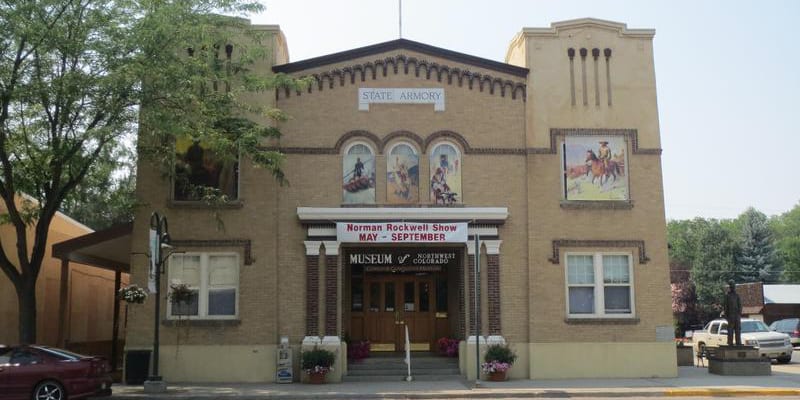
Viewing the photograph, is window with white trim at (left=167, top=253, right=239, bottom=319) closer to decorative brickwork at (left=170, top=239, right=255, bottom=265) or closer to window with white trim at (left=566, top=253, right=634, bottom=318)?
decorative brickwork at (left=170, top=239, right=255, bottom=265)

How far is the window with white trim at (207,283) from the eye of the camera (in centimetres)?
2152

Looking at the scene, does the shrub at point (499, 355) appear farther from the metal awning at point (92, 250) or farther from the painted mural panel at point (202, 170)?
the metal awning at point (92, 250)

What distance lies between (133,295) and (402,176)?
306 inches

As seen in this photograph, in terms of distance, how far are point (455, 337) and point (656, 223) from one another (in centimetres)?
662

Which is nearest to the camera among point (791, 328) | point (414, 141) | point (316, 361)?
point (316, 361)

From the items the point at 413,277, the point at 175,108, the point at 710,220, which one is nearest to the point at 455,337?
the point at 413,277

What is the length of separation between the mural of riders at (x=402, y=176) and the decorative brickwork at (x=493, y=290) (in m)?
2.71

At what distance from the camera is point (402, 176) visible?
2231 centimetres

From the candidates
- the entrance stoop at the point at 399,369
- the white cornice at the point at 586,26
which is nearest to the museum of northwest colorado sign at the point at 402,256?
the entrance stoop at the point at 399,369

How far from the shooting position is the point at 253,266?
21578 mm

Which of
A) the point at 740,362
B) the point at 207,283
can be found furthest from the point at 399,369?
the point at 740,362

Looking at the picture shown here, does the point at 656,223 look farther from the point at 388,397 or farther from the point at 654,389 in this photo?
the point at 388,397

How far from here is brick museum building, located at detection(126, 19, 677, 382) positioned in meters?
21.5

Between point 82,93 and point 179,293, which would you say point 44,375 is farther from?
point 82,93
